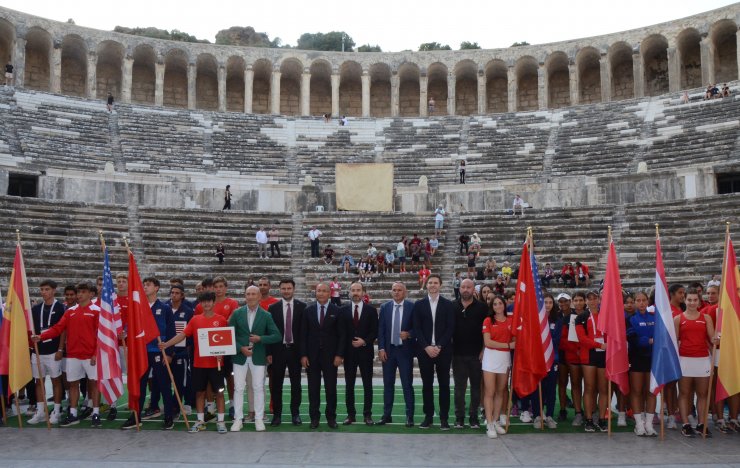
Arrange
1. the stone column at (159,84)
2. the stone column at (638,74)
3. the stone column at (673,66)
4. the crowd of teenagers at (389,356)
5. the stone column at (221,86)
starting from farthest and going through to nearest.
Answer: the stone column at (221,86)
the stone column at (159,84)
the stone column at (638,74)
the stone column at (673,66)
the crowd of teenagers at (389,356)

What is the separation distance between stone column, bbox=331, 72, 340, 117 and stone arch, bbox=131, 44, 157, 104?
31.8ft

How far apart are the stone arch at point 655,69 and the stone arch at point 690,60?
0.89m

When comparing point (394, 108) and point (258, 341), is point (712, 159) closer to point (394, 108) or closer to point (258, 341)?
point (394, 108)

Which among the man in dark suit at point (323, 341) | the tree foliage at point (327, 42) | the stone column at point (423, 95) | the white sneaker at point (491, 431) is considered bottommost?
Result: the white sneaker at point (491, 431)

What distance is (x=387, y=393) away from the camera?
8297 millimetres

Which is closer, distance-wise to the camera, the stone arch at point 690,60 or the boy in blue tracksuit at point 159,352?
the boy in blue tracksuit at point 159,352

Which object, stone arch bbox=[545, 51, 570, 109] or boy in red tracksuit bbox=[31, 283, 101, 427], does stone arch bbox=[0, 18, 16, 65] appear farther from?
boy in red tracksuit bbox=[31, 283, 101, 427]

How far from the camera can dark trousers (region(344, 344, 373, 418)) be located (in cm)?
818

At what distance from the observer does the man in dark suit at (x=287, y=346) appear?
8.22 meters

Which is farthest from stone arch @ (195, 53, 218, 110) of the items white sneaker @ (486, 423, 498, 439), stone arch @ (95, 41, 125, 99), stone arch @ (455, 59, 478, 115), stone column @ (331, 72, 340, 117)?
white sneaker @ (486, 423, 498, 439)

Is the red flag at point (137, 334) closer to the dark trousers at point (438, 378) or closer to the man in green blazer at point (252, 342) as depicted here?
the man in green blazer at point (252, 342)

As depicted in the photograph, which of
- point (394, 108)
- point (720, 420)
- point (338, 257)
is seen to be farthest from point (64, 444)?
point (394, 108)

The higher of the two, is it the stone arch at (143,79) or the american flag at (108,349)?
the stone arch at (143,79)

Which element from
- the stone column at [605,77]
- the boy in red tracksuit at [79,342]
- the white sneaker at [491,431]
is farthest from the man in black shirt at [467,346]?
the stone column at [605,77]
